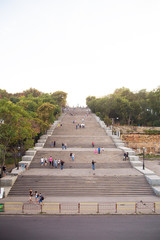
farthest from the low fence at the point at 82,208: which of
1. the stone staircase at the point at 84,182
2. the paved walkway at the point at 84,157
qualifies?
the stone staircase at the point at 84,182

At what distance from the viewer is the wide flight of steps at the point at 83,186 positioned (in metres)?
16.5

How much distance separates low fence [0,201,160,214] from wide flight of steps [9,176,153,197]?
216 centimetres

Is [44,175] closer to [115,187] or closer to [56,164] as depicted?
[56,164]

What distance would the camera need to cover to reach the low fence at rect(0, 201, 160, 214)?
43.0 ft

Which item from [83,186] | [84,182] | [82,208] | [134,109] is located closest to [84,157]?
[84,182]

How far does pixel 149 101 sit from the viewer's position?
58.1 meters

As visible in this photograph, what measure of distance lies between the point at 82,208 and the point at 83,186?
3.96 m

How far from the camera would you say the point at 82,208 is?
1356 cm

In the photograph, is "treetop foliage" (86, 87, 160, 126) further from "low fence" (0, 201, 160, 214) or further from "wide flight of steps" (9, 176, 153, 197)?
"low fence" (0, 201, 160, 214)

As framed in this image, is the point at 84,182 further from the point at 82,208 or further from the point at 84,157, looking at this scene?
the point at 84,157

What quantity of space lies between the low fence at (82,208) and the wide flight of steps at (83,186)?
216 centimetres

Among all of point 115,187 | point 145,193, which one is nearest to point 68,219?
point 115,187

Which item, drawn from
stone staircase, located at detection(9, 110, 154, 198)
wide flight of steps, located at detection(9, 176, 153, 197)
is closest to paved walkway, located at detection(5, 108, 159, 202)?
stone staircase, located at detection(9, 110, 154, 198)

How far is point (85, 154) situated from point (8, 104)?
12650mm
